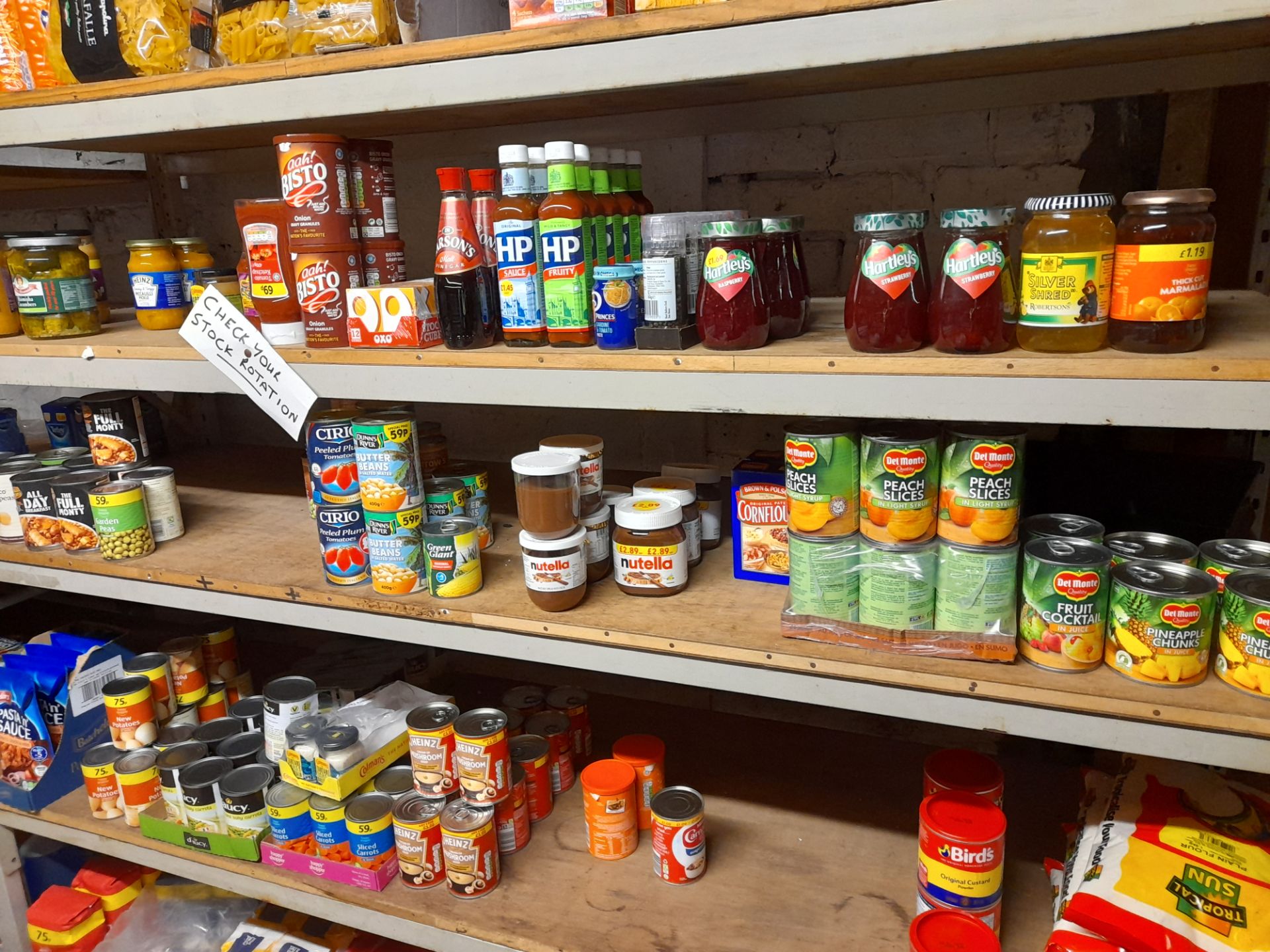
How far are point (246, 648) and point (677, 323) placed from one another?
1.75 m

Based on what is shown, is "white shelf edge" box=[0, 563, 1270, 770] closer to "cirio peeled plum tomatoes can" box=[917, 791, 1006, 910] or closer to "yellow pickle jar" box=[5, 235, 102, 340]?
"cirio peeled plum tomatoes can" box=[917, 791, 1006, 910]

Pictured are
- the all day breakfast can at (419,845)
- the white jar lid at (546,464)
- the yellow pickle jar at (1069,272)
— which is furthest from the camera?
the all day breakfast can at (419,845)

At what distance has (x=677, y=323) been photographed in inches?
46.0

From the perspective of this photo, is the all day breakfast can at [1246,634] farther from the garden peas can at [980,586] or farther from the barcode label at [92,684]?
the barcode label at [92,684]

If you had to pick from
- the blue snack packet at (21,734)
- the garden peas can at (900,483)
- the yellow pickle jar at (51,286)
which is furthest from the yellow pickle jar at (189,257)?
the garden peas can at (900,483)

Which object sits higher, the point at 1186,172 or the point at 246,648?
the point at 1186,172

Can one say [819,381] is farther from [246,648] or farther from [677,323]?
[246,648]

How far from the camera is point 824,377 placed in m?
1.03

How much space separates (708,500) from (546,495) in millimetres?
351

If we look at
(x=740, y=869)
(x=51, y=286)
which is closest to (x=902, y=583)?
(x=740, y=869)

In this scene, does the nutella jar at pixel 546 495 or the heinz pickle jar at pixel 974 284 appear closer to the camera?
the heinz pickle jar at pixel 974 284

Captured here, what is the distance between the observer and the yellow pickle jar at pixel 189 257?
68.7 inches

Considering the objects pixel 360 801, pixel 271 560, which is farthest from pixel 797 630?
pixel 271 560

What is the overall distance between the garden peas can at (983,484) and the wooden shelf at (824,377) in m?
0.09
